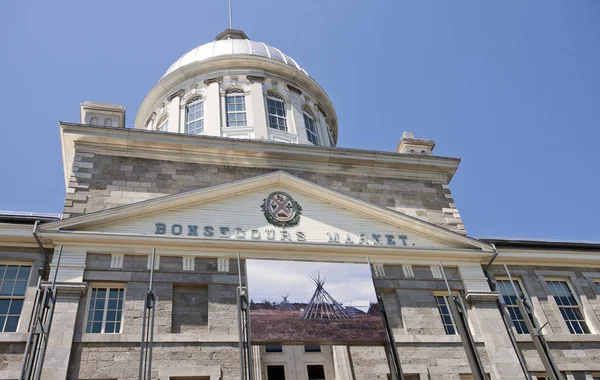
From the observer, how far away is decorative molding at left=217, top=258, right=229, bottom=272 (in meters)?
15.8

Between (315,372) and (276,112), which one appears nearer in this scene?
(315,372)

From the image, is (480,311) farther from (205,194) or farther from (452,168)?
(205,194)

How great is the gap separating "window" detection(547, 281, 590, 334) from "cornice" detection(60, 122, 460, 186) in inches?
207

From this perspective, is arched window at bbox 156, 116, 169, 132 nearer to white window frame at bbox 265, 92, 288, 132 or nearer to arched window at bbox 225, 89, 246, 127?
arched window at bbox 225, 89, 246, 127

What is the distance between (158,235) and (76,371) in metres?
4.10

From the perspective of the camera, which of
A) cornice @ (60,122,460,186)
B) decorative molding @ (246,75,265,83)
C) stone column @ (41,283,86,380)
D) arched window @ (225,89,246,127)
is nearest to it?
stone column @ (41,283,86,380)

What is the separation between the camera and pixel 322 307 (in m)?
15.7

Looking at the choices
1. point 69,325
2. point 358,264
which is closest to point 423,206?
point 358,264

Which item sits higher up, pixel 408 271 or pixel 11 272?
pixel 11 272

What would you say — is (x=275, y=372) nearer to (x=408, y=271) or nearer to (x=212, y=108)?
(x=408, y=271)

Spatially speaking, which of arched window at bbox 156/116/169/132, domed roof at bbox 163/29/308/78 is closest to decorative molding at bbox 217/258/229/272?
arched window at bbox 156/116/169/132

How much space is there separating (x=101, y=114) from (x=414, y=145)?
1160cm

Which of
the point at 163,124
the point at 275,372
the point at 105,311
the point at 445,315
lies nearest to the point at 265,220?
the point at 275,372

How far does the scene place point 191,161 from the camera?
18.9m
